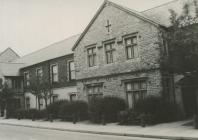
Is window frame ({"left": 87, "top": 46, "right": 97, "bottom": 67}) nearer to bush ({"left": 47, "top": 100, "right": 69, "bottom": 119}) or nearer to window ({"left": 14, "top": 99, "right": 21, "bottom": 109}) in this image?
bush ({"left": 47, "top": 100, "right": 69, "bottom": 119})

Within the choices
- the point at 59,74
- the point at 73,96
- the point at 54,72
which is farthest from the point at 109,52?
the point at 54,72

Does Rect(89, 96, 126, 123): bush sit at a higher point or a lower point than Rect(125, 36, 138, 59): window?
lower

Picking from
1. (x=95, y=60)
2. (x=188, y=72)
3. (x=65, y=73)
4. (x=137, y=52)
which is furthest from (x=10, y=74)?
(x=188, y=72)

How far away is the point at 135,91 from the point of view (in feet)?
76.4

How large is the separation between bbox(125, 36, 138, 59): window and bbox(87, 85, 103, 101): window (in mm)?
4166

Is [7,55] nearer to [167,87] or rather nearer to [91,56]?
[91,56]

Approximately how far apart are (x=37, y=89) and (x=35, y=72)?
800 centimetres

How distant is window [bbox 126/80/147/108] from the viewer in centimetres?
2277

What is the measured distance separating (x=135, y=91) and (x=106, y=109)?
2667mm

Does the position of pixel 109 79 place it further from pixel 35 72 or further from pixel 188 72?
pixel 35 72

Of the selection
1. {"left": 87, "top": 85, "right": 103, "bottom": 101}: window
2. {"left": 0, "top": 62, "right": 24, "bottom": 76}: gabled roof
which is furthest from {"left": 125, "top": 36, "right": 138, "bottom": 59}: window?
{"left": 0, "top": 62, "right": 24, "bottom": 76}: gabled roof

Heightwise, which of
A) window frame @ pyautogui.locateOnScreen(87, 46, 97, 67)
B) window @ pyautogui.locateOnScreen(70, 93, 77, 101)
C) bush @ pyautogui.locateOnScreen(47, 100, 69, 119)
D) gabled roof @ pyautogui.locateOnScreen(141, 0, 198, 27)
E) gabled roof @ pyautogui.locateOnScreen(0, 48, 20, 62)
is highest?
gabled roof @ pyautogui.locateOnScreen(0, 48, 20, 62)

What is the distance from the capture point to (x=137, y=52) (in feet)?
76.6

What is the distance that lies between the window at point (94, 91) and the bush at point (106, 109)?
2.97 m
